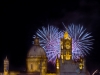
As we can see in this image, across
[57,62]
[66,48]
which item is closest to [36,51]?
[57,62]

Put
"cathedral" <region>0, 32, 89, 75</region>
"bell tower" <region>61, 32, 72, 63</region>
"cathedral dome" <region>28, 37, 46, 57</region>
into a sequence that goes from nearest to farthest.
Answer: "cathedral" <region>0, 32, 89, 75</region> < "bell tower" <region>61, 32, 72, 63</region> < "cathedral dome" <region>28, 37, 46, 57</region>

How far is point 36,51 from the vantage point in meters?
61.6

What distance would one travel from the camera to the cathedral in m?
56.4

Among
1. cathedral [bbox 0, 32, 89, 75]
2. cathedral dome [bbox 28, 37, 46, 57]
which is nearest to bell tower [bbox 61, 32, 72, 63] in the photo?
cathedral [bbox 0, 32, 89, 75]

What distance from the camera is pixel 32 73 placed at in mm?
60312

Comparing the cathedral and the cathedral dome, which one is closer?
the cathedral

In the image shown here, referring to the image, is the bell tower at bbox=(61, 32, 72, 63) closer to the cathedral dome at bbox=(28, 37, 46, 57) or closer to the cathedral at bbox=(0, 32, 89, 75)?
the cathedral at bbox=(0, 32, 89, 75)

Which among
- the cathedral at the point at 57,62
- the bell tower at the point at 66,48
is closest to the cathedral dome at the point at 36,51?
the cathedral at the point at 57,62

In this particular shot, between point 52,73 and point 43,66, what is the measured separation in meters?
1.80

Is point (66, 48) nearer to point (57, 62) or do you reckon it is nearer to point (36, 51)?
point (57, 62)

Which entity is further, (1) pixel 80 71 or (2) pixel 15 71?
(2) pixel 15 71

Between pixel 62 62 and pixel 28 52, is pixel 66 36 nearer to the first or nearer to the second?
pixel 62 62

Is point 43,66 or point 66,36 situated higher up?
point 66,36

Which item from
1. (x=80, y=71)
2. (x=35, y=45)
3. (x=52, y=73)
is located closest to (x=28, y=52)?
(x=35, y=45)
